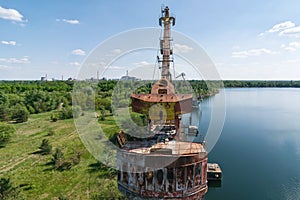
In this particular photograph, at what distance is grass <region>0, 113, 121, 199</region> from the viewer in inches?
751

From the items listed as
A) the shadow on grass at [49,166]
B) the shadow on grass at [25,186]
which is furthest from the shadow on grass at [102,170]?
the shadow on grass at [25,186]

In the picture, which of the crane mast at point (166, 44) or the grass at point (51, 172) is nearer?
the crane mast at point (166, 44)

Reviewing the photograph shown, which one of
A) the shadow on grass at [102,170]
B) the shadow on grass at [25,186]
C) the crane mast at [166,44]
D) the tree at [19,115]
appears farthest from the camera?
the tree at [19,115]

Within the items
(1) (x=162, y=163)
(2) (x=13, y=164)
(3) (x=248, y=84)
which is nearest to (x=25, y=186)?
(2) (x=13, y=164)

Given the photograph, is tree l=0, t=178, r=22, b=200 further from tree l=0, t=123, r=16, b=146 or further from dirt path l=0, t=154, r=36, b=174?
tree l=0, t=123, r=16, b=146

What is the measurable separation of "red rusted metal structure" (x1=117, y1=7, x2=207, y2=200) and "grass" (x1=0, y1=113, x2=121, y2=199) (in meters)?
6.50

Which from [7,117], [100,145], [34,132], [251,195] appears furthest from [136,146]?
[7,117]

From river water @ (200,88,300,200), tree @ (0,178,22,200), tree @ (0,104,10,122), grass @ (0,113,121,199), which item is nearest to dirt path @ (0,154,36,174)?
grass @ (0,113,121,199)

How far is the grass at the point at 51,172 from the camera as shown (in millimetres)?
19078

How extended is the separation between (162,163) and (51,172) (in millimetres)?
17230

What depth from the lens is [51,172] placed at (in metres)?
23.0

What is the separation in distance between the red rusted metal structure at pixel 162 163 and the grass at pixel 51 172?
21.3 ft

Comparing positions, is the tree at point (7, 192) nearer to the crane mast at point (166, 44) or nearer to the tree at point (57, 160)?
the tree at point (57, 160)

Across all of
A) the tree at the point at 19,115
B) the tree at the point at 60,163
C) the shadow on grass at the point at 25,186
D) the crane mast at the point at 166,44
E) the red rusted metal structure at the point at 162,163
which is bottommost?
the shadow on grass at the point at 25,186
